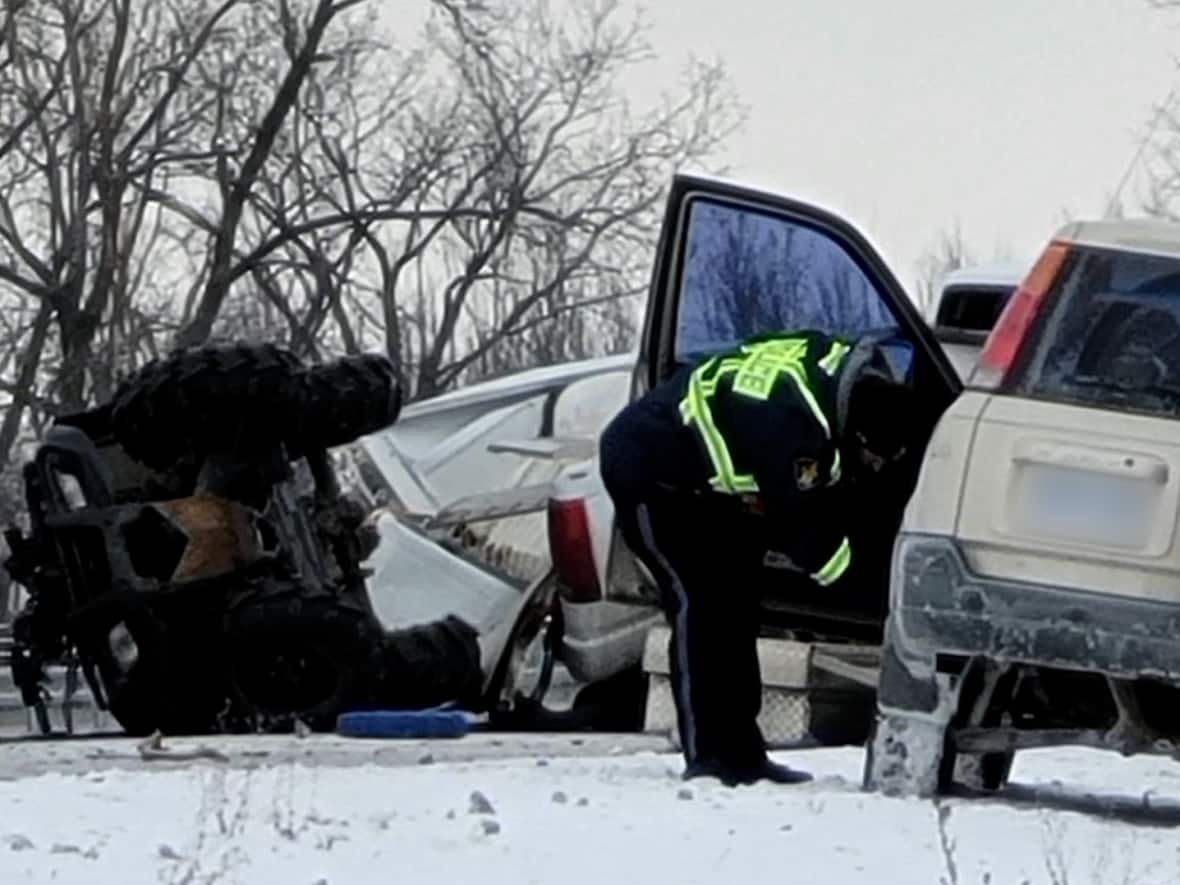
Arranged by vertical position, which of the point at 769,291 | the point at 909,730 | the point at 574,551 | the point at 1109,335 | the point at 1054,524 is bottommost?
the point at 574,551

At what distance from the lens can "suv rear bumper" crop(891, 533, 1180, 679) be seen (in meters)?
7.19

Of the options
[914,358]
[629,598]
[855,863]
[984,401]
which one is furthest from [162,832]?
[629,598]

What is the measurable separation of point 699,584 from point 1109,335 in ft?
4.30

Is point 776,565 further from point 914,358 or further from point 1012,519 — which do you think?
point 1012,519

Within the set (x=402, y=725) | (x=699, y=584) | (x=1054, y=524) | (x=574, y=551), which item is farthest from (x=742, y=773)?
(x=574, y=551)

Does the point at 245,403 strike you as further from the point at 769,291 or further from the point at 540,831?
the point at 540,831

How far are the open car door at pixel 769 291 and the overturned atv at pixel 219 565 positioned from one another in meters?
3.20

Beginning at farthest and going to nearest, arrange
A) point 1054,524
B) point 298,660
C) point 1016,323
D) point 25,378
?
point 25,378, point 298,660, point 1016,323, point 1054,524

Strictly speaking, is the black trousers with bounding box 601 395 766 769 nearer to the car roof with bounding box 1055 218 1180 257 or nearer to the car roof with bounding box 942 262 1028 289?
the car roof with bounding box 1055 218 1180 257

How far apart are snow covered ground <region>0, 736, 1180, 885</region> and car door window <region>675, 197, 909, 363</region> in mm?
2375

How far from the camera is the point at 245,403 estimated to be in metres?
13.6

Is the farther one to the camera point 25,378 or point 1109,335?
point 25,378

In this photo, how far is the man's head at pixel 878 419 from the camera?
7711mm

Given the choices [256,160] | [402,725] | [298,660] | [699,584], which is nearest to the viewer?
[699,584]
